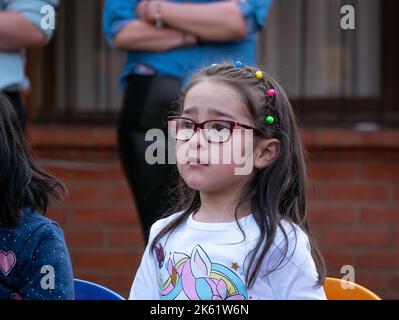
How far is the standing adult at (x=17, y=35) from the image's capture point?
11.4 feet

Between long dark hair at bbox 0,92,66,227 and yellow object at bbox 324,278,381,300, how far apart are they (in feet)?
2.46

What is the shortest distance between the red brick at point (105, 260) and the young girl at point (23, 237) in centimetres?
249

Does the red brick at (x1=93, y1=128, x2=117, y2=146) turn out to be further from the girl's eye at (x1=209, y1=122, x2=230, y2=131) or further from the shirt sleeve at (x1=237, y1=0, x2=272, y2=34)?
the girl's eye at (x1=209, y1=122, x2=230, y2=131)

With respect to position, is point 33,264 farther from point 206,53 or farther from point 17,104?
point 206,53

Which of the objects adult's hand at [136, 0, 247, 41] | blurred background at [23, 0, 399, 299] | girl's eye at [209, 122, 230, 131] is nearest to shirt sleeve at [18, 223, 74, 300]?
girl's eye at [209, 122, 230, 131]

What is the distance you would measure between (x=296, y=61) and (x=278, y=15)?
255 mm

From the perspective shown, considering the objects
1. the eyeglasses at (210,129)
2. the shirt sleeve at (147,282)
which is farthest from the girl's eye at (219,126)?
the shirt sleeve at (147,282)

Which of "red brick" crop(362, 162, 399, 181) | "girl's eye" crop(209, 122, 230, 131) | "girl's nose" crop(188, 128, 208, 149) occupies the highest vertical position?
"girl's eye" crop(209, 122, 230, 131)

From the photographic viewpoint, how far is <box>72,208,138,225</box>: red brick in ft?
16.7

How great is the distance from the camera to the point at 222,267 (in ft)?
7.91

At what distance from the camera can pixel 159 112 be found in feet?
12.1

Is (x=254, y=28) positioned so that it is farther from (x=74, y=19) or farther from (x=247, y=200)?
(x=74, y=19)
